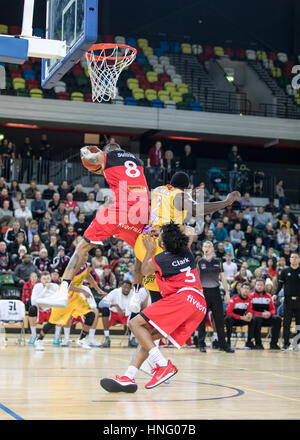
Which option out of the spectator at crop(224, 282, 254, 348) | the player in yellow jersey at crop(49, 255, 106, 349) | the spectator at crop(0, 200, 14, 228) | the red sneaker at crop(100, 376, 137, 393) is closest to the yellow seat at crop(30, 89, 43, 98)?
the spectator at crop(0, 200, 14, 228)

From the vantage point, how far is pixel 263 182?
94.3ft

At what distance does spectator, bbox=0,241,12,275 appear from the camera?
1765 cm

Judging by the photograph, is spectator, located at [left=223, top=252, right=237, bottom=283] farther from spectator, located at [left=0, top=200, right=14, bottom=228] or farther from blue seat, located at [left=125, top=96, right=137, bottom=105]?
blue seat, located at [left=125, top=96, right=137, bottom=105]

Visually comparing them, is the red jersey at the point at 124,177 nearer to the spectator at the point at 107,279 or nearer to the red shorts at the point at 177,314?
the red shorts at the point at 177,314

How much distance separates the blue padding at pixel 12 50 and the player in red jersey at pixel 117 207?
147 centimetres

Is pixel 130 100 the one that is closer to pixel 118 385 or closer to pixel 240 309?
pixel 240 309

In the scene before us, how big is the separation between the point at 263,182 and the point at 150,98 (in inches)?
229

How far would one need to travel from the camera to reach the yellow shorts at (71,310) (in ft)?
44.6

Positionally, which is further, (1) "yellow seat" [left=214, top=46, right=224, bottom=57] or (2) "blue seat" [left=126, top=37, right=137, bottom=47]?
(1) "yellow seat" [left=214, top=46, right=224, bottom=57]

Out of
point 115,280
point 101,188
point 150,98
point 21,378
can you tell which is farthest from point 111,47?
point 150,98

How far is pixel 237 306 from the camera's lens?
15.4m

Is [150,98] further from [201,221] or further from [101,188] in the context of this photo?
[201,221]

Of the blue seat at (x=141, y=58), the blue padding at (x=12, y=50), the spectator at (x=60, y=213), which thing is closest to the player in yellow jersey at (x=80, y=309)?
the blue padding at (x=12, y=50)

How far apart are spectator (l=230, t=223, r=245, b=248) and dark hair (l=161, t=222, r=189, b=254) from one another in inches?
632
